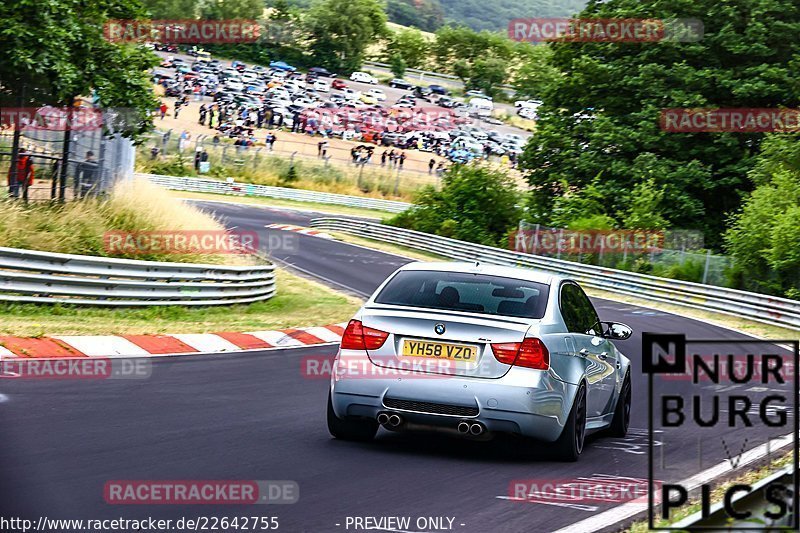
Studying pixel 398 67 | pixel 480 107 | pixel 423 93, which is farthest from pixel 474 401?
pixel 398 67

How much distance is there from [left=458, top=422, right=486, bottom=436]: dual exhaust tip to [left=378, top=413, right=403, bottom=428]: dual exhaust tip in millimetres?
461

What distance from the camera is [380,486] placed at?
24.3 feet

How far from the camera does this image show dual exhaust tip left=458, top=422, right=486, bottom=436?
8289mm

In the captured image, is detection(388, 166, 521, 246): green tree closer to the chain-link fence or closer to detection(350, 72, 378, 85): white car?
the chain-link fence

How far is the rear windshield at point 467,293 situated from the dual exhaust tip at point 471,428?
913 millimetres

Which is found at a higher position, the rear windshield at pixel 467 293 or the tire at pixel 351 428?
the rear windshield at pixel 467 293

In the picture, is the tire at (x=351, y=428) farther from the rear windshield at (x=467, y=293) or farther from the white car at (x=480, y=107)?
the white car at (x=480, y=107)

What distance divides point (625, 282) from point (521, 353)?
94.1 feet

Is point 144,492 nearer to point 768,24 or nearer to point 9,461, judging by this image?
point 9,461

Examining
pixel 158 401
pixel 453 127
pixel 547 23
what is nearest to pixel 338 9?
pixel 453 127

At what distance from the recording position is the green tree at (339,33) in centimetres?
12206

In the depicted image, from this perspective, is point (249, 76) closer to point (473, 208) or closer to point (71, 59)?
point (473, 208)

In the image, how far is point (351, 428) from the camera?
9.01 metres

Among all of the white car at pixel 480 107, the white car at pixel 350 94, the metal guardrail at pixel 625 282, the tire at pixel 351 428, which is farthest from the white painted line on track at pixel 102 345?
the white car at pixel 480 107
